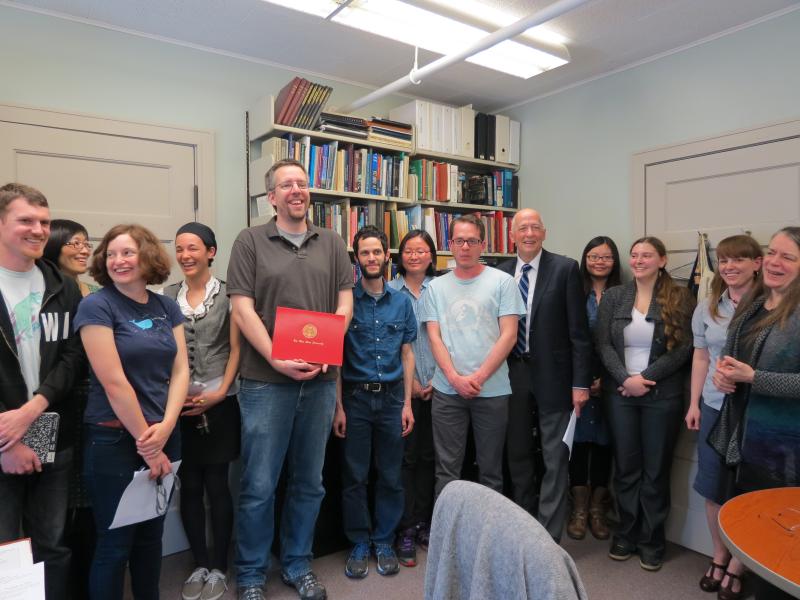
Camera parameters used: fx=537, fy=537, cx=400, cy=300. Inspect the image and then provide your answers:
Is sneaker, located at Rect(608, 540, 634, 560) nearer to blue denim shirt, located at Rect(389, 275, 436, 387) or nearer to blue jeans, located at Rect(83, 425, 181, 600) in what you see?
blue denim shirt, located at Rect(389, 275, 436, 387)

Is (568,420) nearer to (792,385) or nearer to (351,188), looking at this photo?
(792,385)

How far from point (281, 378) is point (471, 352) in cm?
84

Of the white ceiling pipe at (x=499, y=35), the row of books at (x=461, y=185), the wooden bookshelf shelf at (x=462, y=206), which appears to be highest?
the white ceiling pipe at (x=499, y=35)

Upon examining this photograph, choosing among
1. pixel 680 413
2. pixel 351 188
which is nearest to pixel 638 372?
pixel 680 413

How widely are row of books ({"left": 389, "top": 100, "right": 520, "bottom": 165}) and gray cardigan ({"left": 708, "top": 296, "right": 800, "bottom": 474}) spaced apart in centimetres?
242

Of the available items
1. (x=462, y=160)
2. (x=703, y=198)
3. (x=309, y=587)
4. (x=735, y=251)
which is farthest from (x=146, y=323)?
(x=703, y=198)

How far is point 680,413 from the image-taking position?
259 cm

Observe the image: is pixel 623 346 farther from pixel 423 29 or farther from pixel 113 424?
pixel 113 424

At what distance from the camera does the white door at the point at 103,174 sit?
9.25 feet

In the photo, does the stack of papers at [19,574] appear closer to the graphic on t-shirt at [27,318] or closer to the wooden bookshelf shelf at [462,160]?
the graphic on t-shirt at [27,318]

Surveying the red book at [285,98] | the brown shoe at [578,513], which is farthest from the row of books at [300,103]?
the brown shoe at [578,513]

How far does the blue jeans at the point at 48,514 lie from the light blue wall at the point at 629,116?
332 cm

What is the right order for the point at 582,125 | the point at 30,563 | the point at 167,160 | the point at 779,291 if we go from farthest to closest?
the point at 582,125 → the point at 167,160 → the point at 779,291 → the point at 30,563

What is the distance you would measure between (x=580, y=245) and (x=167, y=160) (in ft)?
9.19
